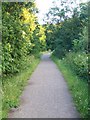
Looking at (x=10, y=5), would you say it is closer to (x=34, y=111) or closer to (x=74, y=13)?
(x=34, y=111)

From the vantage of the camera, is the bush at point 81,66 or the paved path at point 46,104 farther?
the bush at point 81,66

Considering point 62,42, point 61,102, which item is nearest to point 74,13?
point 62,42

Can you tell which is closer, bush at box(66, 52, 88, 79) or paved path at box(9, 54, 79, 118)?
paved path at box(9, 54, 79, 118)

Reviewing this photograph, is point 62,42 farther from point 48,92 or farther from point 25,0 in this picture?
point 48,92

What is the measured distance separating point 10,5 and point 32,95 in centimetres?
532

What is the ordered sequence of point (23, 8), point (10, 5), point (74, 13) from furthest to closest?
1. point (74, 13)
2. point (23, 8)
3. point (10, 5)

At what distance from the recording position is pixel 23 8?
16.6m

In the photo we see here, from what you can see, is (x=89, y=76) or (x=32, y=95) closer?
(x=32, y=95)

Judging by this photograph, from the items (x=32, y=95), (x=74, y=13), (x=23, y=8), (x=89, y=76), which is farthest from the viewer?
(x=74, y=13)

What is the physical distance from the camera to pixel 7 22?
42.7 ft

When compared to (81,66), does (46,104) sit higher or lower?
lower

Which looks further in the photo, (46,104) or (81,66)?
(81,66)

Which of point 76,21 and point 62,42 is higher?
point 76,21

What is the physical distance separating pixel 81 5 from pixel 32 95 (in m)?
19.6
